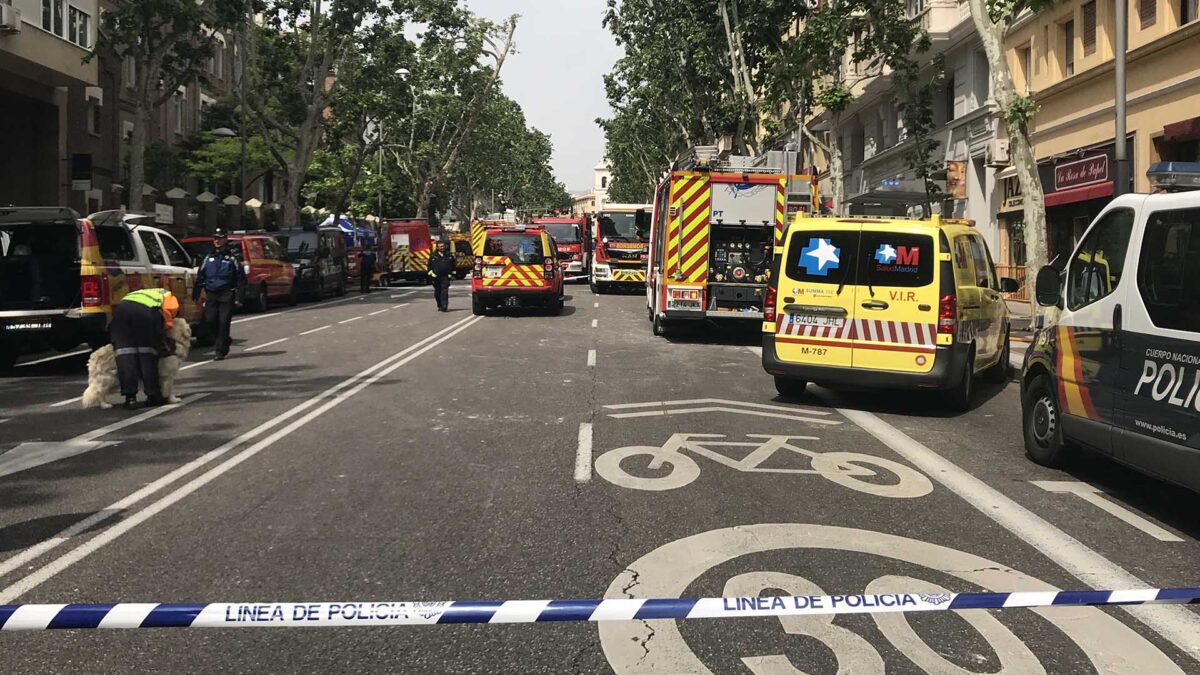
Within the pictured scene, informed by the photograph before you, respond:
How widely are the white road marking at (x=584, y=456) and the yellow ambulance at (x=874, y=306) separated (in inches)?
98.8

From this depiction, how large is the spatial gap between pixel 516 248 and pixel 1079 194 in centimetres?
1284

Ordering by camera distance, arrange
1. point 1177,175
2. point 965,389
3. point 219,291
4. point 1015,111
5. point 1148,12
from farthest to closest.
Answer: point 1148,12 → point 1015,111 → point 219,291 → point 965,389 → point 1177,175

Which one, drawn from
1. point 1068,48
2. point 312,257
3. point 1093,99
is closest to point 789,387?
point 1093,99

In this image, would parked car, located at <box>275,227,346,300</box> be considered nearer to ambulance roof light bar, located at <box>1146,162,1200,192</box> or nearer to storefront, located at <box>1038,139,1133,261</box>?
storefront, located at <box>1038,139,1133,261</box>

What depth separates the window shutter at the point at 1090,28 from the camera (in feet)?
72.4

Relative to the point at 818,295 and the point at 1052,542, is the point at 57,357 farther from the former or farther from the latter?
the point at 1052,542

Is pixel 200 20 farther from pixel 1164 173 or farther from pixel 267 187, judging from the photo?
pixel 267 187

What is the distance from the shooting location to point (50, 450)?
26.1 feet

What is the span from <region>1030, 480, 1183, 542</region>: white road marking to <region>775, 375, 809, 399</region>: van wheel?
391cm

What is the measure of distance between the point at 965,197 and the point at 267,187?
40906 mm

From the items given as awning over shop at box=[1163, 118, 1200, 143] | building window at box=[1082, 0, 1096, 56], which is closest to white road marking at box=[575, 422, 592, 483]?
awning over shop at box=[1163, 118, 1200, 143]

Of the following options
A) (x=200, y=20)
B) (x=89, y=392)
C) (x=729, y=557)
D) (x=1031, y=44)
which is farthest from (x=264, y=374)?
(x=1031, y=44)

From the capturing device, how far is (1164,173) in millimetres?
6035

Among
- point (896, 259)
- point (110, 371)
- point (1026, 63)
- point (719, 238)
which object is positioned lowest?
point (110, 371)
